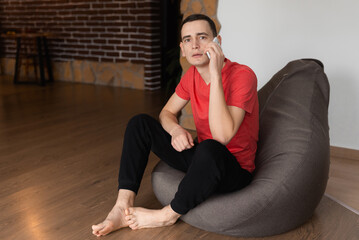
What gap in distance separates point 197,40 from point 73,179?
1203 mm

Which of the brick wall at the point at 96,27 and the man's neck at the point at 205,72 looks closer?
the man's neck at the point at 205,72

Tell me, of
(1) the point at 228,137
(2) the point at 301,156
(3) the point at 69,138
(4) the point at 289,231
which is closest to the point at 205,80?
(1) the point at 228,137

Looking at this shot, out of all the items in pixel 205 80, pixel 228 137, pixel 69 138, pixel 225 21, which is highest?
pixel 225 21

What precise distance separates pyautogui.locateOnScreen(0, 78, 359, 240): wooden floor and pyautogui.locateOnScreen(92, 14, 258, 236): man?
116mm

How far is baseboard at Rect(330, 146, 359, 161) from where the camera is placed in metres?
2.60

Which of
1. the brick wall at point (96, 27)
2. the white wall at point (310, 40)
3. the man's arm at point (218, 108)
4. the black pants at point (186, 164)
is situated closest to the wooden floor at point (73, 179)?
the black pants at point (186, 164)

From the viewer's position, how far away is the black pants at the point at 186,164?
4.91 ft

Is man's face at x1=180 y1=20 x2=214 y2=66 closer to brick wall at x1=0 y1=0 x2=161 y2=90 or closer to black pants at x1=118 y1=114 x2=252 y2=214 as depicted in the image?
black pants at x1=118 y1=114 x2=252 y2=214

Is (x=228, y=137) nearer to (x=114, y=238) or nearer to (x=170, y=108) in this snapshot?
(x=170, y=108)

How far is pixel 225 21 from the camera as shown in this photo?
9.43ft

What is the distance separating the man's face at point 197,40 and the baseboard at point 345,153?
4.93 feet

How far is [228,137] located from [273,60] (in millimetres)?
1378

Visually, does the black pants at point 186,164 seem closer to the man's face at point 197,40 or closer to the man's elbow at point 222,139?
the man's elbow at point 222,139

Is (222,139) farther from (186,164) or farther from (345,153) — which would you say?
(345,153)
